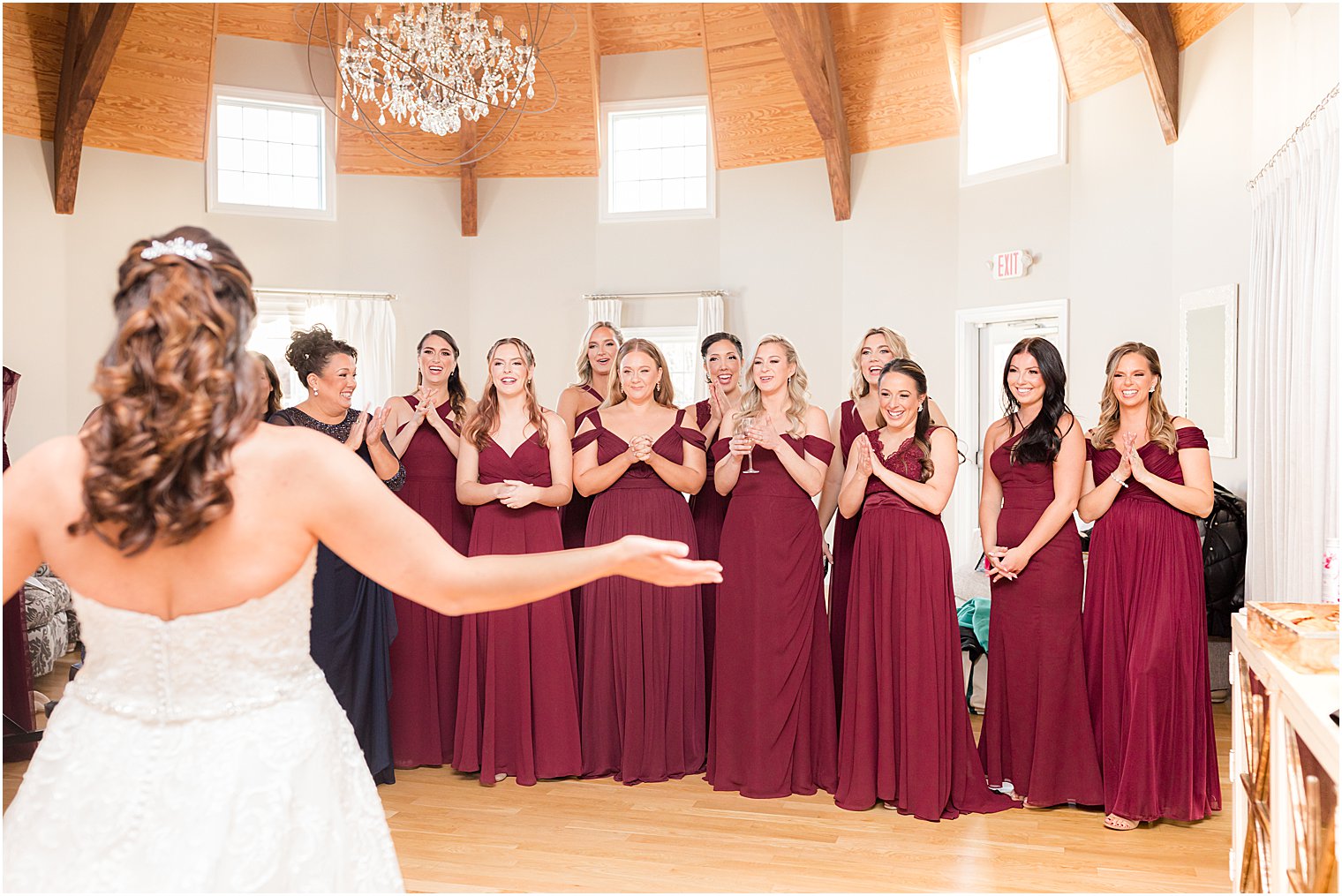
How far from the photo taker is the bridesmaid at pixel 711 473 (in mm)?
4754

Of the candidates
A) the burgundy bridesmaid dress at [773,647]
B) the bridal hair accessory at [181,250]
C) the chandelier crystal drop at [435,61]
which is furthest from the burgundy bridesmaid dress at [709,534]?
the bridal hair accessory at [181,250]

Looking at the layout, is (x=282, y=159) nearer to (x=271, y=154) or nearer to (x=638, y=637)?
(x=271, y=154)

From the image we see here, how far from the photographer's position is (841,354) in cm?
902

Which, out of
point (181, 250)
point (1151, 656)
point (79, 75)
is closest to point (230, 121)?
point (79, 75)

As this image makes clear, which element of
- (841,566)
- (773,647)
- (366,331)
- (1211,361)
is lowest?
(773,647)

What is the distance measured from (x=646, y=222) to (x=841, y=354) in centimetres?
213

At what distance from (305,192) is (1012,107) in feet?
19.3

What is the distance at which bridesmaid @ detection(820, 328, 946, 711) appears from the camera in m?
4.48

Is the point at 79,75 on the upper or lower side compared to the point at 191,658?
upper

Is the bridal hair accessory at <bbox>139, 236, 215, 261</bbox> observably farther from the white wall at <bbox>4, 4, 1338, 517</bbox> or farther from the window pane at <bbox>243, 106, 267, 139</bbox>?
the window pane at <bbox>243, 106, 267, 139</bbox>

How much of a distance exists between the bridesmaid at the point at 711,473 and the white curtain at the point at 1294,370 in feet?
7.45

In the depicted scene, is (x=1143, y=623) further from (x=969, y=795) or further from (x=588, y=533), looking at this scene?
(x=588, y=533)

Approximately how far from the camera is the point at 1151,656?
3834mm

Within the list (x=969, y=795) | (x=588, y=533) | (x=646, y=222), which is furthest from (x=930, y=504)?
(x=646, y=222)
